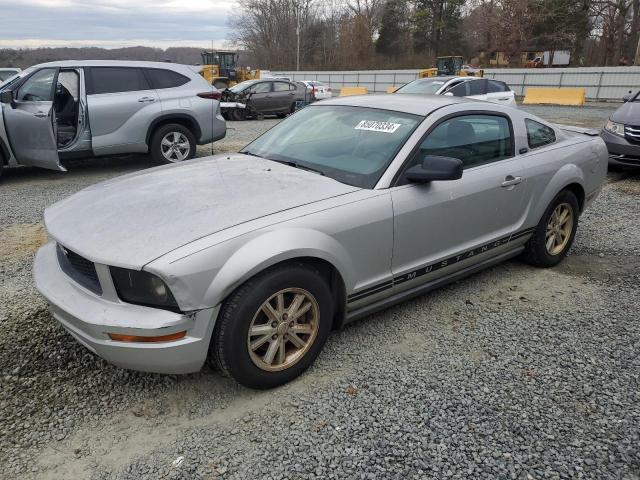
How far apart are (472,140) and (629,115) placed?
5980mm

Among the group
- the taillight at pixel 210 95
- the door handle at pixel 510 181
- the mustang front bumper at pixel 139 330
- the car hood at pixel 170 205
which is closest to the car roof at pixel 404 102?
the door handle at pixel 510 181

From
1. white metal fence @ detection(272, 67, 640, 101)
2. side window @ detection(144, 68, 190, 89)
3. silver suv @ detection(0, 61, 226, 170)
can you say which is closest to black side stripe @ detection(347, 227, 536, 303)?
silver suv @ detection(0, 61, 226, 170)

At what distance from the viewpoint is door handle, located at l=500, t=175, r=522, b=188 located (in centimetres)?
365

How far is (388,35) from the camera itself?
5850 cm

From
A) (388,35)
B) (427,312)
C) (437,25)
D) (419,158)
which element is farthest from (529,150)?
(388,35)

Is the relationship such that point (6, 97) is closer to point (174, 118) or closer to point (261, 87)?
point (174, 118)

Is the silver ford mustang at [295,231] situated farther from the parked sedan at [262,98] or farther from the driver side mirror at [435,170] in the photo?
the parked sedan at [262,98]

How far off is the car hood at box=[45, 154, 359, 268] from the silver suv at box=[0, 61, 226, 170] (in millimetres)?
4571

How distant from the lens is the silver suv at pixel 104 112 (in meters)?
6.95

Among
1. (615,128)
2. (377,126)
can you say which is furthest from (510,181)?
(615,128)

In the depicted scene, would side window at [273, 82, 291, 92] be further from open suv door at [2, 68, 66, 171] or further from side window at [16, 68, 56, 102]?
open suv door at [2, 68, 66, 171]

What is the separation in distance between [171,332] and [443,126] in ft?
7.39

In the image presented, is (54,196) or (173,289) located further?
(54,196)

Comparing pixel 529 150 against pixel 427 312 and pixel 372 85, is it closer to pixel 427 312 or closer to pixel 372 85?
pixel 427 312
